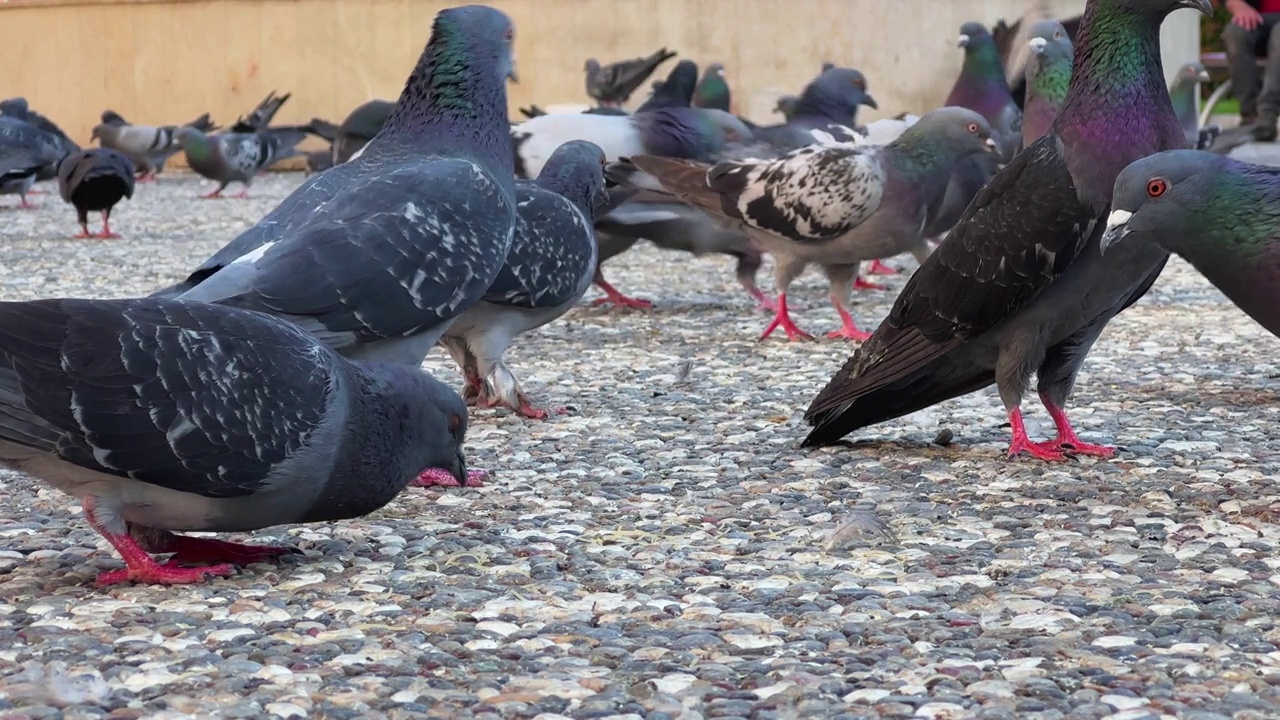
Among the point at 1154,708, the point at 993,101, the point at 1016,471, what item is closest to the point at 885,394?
the point at 1016,471

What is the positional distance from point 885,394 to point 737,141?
579cm

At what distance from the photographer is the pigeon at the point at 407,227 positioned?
14.2ft

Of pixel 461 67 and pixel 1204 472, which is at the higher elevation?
pixel 461 67

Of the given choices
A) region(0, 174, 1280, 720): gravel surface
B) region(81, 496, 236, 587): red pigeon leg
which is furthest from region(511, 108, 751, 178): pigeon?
region(81, 496, 236, 587): red pigeon leg

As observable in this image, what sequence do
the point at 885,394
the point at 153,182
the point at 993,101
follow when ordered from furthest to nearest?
the point at 153,182 → the point at 993,101 → the point at 885,394

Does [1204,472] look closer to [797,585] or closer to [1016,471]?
[1016,471]

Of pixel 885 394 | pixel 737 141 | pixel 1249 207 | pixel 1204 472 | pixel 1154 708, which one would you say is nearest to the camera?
pixel 1154 708

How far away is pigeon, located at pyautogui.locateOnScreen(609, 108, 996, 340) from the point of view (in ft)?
24.9

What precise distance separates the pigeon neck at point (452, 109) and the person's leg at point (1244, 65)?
13783 millimetres

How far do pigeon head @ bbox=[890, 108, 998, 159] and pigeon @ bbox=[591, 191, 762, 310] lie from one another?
129 centimetres

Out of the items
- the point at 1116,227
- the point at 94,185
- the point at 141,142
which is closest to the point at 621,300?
the point at 1116,227

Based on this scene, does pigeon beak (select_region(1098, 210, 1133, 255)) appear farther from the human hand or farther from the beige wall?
the beige wall

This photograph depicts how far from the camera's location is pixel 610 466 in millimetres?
5008

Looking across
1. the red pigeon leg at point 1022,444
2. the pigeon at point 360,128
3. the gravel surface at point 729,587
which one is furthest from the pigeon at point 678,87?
the red pigeon leg at point 1022,444
